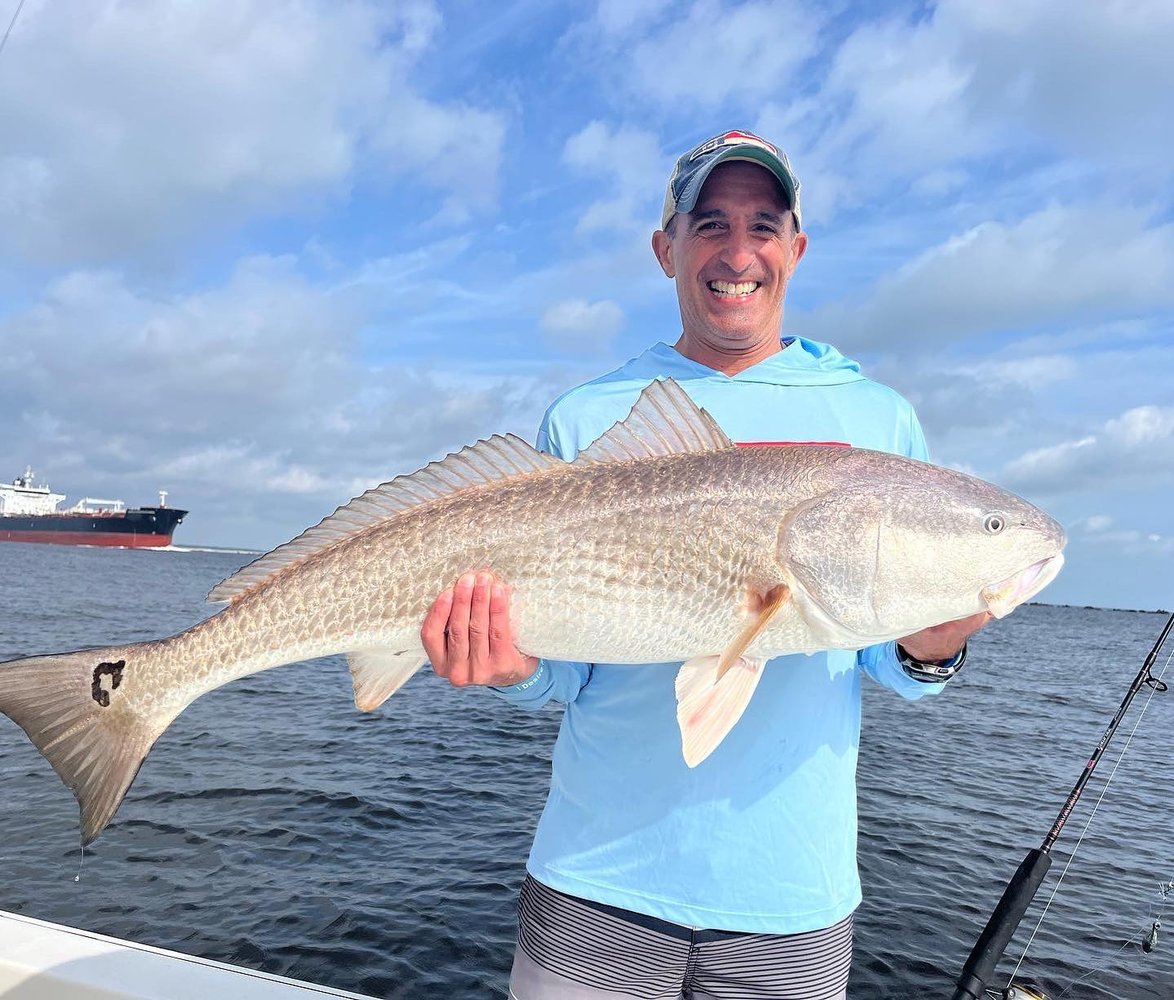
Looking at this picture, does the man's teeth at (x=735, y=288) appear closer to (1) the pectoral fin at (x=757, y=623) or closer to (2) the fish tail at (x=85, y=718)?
(1) the pectoral fin at (x=757, y=623)

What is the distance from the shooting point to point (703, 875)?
2.70 m

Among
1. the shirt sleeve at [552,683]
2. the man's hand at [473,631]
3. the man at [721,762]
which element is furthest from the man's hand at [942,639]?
the man's hand at [473,631]

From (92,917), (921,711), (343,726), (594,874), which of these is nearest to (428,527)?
(594,874)

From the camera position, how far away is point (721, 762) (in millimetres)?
2830

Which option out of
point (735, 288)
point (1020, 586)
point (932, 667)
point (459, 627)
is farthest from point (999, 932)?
point (735, 288)

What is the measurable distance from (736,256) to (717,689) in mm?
1637

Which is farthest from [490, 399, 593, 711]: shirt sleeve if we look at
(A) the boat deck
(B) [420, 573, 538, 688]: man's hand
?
(A) the boat deck

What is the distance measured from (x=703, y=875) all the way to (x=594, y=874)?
0.36 m

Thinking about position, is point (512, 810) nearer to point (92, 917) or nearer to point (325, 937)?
point (325, 937)

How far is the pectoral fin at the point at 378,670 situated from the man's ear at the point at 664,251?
76.0 inches

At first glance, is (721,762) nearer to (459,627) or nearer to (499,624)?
(499,624)

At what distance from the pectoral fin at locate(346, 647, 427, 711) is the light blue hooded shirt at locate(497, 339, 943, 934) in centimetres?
41

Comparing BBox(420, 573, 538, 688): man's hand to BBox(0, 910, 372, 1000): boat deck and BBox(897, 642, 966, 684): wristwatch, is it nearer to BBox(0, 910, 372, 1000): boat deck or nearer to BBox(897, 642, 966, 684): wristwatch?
BBox(897, 642, 966, 684): wristwatch

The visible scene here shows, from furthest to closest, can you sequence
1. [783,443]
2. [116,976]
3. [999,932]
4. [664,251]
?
[999,932], [116,976], [664,251], [783,443]
